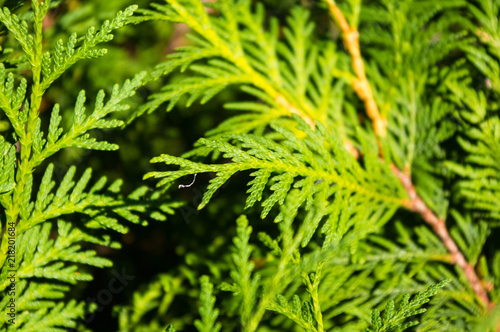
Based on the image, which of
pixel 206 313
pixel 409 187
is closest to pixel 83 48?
pixel 206 313

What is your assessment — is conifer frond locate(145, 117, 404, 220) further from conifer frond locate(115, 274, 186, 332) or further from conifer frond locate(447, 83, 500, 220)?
conifer frond locate(115, 274, 186, 332)

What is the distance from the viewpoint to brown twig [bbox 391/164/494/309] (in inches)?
47.4

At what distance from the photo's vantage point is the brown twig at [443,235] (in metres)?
1.20

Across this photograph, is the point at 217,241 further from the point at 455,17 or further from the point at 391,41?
the point at 455,17

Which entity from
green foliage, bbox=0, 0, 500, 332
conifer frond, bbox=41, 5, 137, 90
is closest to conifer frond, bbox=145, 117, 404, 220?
green foliage, bbox=0, 0, 500, 332

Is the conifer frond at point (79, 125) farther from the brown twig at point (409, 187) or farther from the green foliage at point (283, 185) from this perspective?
the brown twig at point (409, 187)

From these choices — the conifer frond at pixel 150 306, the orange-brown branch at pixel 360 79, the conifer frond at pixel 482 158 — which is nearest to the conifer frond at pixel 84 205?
the conifer frond at pixel 150 306

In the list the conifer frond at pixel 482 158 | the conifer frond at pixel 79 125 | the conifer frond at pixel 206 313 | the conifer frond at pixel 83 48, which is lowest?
the conifer frond at pixel 206 313

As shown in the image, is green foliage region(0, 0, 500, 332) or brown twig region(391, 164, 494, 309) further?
brown twig region(391, 164, 494, 309)

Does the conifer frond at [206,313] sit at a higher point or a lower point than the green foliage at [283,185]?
lower

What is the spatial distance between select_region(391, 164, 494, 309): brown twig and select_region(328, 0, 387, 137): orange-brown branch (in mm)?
150

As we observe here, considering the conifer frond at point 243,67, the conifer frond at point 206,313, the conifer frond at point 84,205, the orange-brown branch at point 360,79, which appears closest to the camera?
the conifer frond at point 206,313

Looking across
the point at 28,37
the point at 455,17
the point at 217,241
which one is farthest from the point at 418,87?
the point at 28,37

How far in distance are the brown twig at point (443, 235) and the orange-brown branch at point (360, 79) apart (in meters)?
0.15
